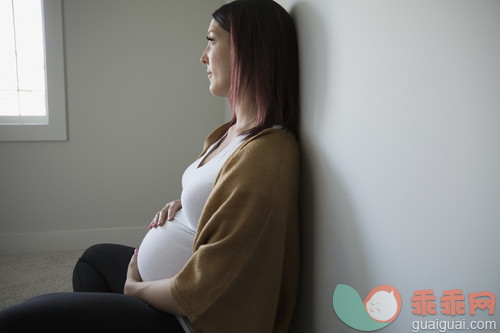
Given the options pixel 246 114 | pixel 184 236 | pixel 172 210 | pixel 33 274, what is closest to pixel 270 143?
pixel 246 114

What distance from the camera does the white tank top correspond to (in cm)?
100

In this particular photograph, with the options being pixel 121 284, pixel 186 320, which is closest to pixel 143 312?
pixel 186 320

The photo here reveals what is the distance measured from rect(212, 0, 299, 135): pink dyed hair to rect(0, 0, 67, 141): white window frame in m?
1.89

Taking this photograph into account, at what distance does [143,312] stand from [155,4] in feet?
7.60

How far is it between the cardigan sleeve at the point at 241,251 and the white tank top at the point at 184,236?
129 mm

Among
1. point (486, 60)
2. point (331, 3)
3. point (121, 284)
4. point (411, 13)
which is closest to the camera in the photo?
point (486, 60)

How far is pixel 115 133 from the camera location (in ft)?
8.82

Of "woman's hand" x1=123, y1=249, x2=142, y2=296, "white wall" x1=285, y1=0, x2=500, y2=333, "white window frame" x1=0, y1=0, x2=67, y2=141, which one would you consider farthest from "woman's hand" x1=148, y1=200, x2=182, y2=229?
"white window frame" x1=0, y1=0, x2=67, y2=141

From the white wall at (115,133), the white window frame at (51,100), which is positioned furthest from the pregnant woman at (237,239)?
the white window frame at (51,100)

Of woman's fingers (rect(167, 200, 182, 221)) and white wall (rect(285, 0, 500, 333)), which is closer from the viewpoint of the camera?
white wall (rect(285, 0, 500, 333))

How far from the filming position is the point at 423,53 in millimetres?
501

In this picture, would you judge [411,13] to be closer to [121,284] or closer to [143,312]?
[143,312]

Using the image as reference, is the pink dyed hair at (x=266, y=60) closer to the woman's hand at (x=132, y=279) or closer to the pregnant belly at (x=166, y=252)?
the pregnant belly at (x=166, y=252)

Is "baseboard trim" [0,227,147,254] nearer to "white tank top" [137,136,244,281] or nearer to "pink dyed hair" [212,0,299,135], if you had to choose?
"white tank top" [137,136,244,281]
